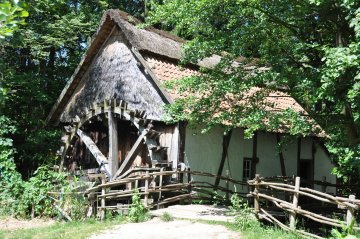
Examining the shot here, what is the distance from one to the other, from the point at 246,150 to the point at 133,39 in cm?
523

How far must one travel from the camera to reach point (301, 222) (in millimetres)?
10938

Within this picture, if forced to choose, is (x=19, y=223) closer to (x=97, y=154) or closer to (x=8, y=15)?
(x=97, y=154)

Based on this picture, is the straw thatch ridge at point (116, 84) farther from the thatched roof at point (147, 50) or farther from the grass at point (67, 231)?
→ the grass at point (67, 231)

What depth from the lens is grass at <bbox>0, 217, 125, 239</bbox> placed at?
9155 mm

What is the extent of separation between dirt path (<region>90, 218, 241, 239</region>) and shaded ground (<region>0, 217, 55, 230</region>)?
2954 millimetres

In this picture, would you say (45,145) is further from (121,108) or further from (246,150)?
(246,150)

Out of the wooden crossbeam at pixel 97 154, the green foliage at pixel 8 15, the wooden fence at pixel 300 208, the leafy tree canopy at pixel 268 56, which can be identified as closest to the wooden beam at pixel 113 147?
the wooden crossbeam at pixel 97 154

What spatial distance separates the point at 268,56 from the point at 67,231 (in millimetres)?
5920

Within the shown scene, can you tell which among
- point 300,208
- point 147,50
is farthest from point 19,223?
point 300,208

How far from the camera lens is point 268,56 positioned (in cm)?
1015

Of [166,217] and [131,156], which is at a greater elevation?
[131,156]

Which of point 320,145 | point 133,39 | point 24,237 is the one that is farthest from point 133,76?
point 320,145

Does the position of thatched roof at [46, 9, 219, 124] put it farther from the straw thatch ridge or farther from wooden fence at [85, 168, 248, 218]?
wooden fence at [85, 168, 248, 218]

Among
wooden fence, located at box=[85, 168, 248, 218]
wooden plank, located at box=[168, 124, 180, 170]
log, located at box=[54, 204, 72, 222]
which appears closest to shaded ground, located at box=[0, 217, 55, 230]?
log, located at box=[54, 204, 72, 222]
